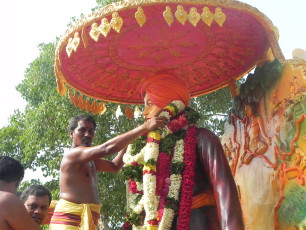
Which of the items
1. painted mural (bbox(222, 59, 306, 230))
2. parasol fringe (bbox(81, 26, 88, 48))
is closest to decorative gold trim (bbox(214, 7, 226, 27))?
painted mural (bbox(222, 59, 306, 230))

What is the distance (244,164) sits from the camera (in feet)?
13.6

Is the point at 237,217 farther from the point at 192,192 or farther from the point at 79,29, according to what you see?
the point at 79,29

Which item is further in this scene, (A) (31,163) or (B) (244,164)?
(A) (31,163)

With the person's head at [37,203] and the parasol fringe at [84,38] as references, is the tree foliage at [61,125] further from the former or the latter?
the parasol fringe at [84,38]

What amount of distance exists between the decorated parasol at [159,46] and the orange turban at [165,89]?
1.46 feet

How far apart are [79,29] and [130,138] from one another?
3.31ft

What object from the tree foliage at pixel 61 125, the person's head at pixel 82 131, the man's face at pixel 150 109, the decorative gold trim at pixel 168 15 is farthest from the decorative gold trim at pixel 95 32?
the tree foliage at pixel 61 125

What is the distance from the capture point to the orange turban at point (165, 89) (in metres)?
3.37

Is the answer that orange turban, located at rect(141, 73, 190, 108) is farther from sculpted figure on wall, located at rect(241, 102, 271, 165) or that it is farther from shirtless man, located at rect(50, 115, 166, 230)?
sculpted figure on wall, located at rect(241, 102, 271, 165)

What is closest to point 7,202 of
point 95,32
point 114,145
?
point 114,145

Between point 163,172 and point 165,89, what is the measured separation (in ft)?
2.45

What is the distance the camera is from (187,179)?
289cm

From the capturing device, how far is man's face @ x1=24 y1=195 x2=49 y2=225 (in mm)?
3796

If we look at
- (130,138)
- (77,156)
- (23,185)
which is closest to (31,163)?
(23,185)
